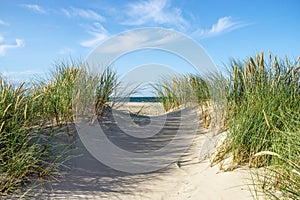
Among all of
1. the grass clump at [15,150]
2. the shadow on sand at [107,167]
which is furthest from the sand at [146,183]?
the grass clump at [15,150]

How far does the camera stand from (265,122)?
3605 millimetres

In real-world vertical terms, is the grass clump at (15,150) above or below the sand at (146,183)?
above

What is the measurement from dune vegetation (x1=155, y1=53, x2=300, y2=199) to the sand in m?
0.25

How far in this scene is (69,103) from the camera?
5.26 m

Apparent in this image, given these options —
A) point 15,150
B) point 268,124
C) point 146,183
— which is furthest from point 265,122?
point 15,150

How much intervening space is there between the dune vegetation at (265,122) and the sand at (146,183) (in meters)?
0.25

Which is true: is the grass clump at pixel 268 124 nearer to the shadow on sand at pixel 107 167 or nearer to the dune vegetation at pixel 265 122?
the dune vegetation at pixel 265 122

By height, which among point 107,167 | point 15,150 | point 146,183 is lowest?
point 146,183

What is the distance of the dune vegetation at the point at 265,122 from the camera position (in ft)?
9.43

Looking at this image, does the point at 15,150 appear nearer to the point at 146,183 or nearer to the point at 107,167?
the point at 107,167

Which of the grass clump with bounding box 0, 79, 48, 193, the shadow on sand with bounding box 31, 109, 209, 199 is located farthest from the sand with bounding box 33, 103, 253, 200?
the grass clump with bounding box 0, 79, 48, 193

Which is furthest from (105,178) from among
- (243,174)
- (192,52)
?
(192,52)

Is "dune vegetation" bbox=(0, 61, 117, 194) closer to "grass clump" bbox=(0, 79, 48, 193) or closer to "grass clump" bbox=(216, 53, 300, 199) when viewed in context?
"grass clump" bbox=(0, 79, 48, 193)

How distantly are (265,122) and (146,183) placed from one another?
67.5 inches
